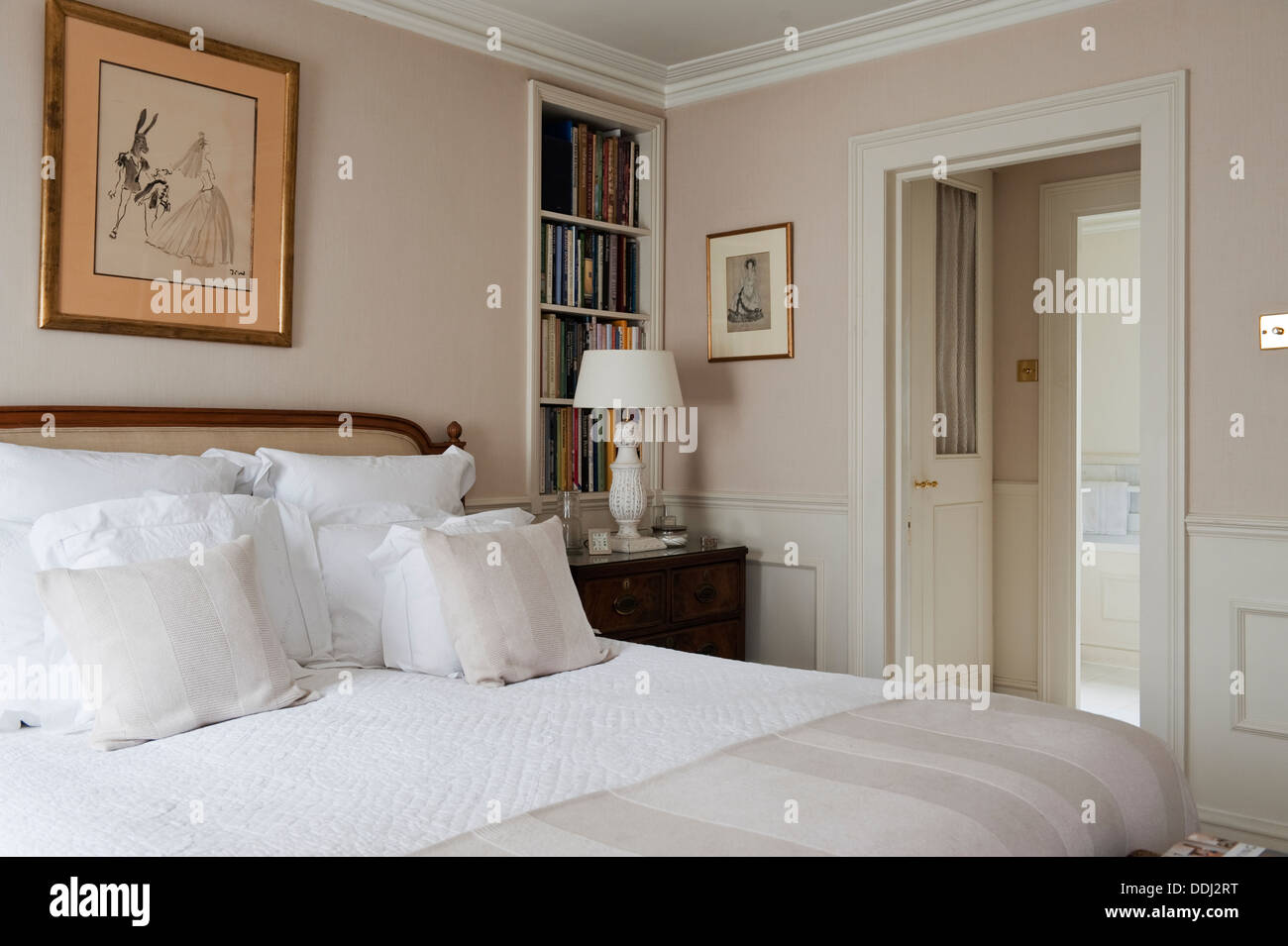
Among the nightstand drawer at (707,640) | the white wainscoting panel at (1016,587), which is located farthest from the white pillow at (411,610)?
the white wainscoting panel at (1016,587)

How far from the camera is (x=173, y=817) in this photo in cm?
155

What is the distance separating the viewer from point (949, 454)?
455cm

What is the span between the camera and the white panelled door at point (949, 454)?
170 inches

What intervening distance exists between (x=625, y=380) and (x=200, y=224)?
143cm

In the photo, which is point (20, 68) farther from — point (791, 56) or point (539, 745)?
point (791, 56)

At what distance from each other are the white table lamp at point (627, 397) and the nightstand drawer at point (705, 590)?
0.59 feet

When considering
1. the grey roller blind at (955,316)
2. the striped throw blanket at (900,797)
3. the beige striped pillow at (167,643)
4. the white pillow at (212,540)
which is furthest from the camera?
the grey roller blind at (955,316)

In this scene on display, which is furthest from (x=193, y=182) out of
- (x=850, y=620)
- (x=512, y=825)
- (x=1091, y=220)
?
(x=1091, y=220)

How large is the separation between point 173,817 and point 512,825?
50cm

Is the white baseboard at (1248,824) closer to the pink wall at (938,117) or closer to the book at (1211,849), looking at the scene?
the pink wall at (938,117)

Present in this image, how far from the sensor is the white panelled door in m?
4.33

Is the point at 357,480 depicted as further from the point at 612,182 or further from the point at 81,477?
the point at 612,182

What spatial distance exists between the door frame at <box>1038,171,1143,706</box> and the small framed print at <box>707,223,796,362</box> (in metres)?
1.38

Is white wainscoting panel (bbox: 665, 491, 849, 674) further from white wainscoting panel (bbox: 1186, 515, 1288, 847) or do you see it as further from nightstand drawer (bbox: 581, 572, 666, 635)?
white wainscoting panel (bbox: 1186, 515, 1288, 847)
